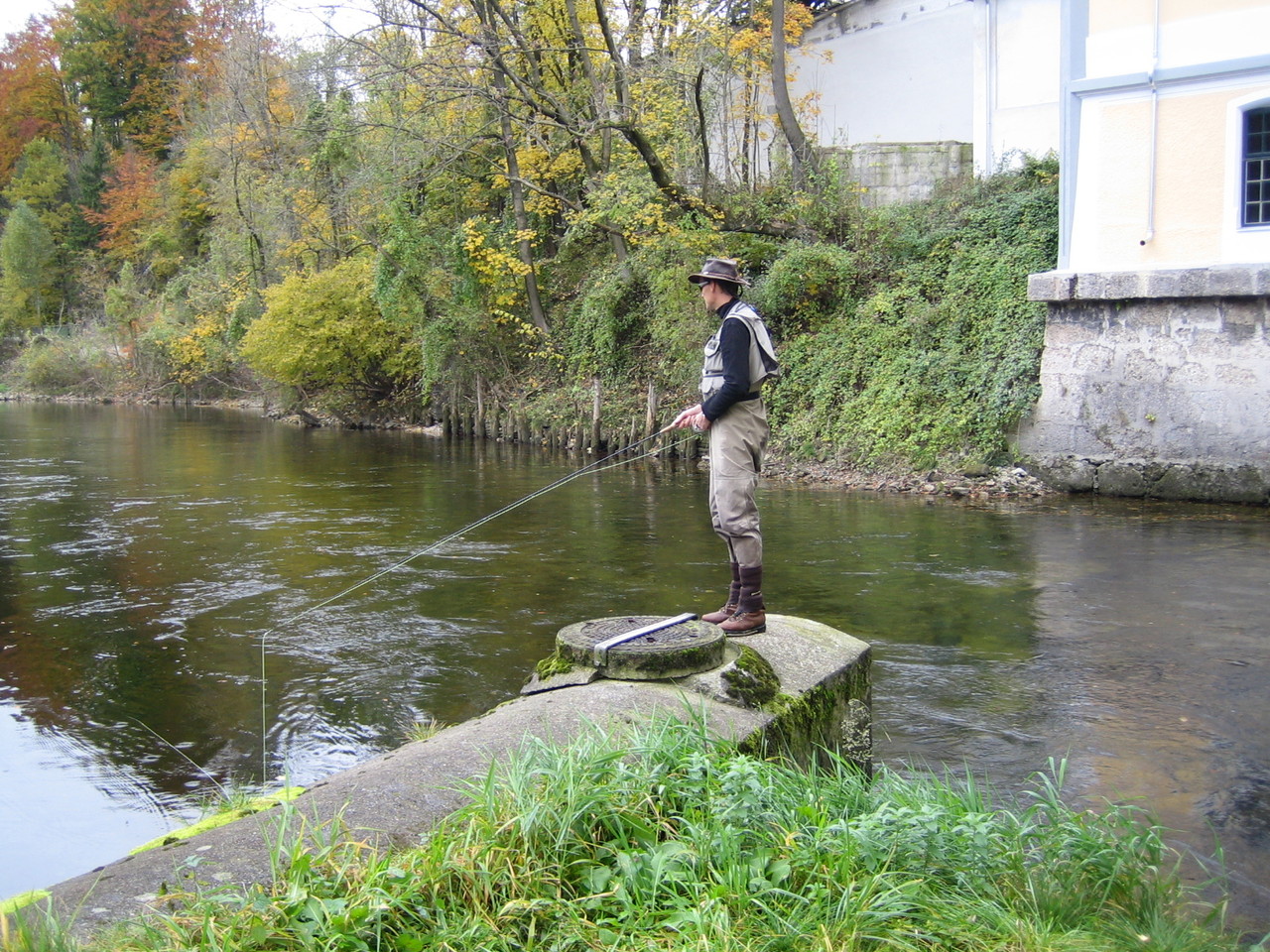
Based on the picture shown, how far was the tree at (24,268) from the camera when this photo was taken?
191 feet

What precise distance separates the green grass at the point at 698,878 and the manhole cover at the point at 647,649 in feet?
2.64

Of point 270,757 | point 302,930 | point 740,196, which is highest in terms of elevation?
point 740,196

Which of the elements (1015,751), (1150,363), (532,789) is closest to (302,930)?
(532,789)

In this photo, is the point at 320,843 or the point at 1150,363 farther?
the point at 1150,363

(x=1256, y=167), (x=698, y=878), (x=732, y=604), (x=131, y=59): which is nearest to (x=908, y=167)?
(x=1256, y=167)

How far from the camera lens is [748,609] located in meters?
5.61

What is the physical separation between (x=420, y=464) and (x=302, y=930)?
59.2 ft

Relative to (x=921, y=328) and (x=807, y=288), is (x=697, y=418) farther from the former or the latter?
(x=807, y=288)

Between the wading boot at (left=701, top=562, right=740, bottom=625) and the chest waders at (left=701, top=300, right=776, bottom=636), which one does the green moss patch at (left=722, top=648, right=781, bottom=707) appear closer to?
the chest waders at (left=701, top=300, right=776, bottom=636)

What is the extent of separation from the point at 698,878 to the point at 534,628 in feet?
17.4

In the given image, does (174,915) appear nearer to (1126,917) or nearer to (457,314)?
(1126,917)

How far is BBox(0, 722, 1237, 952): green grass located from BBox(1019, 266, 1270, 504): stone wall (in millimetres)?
11368

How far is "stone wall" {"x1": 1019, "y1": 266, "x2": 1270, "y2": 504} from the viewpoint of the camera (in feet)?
44.4

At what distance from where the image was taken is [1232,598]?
8.95 m
